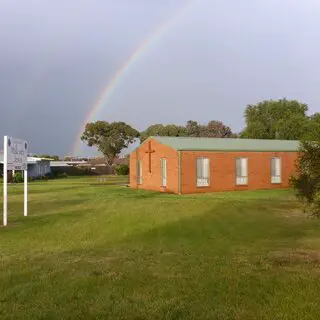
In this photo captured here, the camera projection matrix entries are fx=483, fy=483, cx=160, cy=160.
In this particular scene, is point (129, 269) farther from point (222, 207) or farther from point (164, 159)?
point (164, 159)

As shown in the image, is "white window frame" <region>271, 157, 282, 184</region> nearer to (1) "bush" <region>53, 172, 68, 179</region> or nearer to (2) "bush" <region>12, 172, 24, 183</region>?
(2) "bush" <region>12, 172, 24, 183</region>

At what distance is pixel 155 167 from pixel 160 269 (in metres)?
31.1

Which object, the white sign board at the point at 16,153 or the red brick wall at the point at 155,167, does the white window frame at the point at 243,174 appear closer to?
the red brick wall at the point at 155,167

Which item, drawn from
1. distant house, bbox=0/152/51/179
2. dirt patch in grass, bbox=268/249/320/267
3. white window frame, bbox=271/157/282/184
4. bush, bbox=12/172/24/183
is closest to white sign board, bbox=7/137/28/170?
dirt patch in grass, bbox=268/249/320/267

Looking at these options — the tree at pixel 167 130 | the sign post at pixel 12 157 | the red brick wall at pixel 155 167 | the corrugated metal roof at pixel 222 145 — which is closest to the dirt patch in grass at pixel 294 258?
the sign post at pixel 12 157

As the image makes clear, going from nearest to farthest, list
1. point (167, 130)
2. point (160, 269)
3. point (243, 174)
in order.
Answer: point (160, 269) < point (243, 174) < point (167, 130)

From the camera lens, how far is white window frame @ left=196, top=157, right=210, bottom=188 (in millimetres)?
36531

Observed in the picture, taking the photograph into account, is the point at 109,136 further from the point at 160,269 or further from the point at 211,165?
the point at 160,269

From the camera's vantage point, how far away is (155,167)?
130 ft

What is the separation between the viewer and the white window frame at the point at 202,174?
3653 cm

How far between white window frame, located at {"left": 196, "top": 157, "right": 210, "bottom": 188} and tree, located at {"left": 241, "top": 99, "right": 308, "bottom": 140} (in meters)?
35.6

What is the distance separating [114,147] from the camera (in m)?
98.2

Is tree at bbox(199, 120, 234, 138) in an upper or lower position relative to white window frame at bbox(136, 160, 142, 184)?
upper

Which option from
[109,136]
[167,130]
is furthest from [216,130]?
[109,136]
